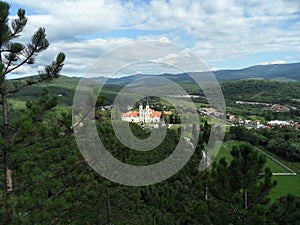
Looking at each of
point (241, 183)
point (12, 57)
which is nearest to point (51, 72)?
point (12, 57)

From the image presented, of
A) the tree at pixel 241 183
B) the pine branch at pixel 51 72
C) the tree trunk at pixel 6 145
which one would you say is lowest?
the tree at pixel 241 183

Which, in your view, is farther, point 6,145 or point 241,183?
point 241,183

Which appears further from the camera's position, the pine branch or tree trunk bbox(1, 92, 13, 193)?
the pine branch

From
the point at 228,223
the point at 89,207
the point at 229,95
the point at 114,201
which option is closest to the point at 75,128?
the point at 228,223

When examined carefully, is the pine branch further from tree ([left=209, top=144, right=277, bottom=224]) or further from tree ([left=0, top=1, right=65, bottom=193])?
tree ([left=209, top=144, right=277, bottom=224])

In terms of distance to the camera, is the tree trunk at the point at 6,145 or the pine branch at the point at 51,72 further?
the pine branch at the point at 51,72

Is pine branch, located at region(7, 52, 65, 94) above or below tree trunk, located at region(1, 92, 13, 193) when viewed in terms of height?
above

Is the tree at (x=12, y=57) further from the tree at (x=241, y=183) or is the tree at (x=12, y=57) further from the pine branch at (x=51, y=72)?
the tree at (x=241, y=183)

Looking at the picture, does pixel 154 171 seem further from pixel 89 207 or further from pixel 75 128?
pixel 75 128

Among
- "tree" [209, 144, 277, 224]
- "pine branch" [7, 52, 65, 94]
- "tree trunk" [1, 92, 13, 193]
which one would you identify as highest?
"pine branch" [7, 52, 65, 94]

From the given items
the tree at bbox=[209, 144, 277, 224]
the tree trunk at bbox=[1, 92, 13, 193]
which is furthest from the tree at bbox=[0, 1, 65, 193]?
the tree at bbox=[209, 144, 277, 224]

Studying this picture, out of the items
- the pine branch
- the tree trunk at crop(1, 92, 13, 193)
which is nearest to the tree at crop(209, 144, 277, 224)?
the pine branch

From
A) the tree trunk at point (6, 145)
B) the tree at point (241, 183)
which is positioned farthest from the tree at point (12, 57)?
the tree at point (241, 183)

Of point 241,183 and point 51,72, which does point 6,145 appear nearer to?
point 51,72
